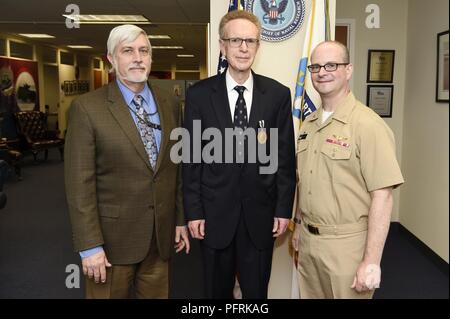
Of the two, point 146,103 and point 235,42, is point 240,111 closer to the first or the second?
point 235,42

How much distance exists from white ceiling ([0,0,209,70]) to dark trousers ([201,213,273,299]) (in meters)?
5.13

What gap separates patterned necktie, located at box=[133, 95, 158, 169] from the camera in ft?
5.56

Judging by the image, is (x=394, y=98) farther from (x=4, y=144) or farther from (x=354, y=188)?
(x=4, y=144)

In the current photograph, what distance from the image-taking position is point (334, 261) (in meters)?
1.60

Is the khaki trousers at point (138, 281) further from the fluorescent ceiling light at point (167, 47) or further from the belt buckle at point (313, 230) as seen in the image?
the fluorescent ceiling light at point (167, 47)

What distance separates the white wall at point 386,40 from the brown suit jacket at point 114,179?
3187 mm

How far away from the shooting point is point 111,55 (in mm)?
1676

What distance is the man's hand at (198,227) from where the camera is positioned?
5.72 feet

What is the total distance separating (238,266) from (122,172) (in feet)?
2.18

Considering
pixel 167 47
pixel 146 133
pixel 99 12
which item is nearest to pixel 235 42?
pixel 146 133

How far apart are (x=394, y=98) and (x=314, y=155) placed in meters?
3.17

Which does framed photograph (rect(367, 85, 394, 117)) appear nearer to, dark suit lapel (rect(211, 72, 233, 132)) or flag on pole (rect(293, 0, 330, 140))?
flag on pole (rect(293, 0, 330, 140))

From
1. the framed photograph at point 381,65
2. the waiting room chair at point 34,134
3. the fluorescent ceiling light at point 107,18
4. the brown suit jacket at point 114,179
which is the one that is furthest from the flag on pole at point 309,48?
the waiting room chair at point 34,134
